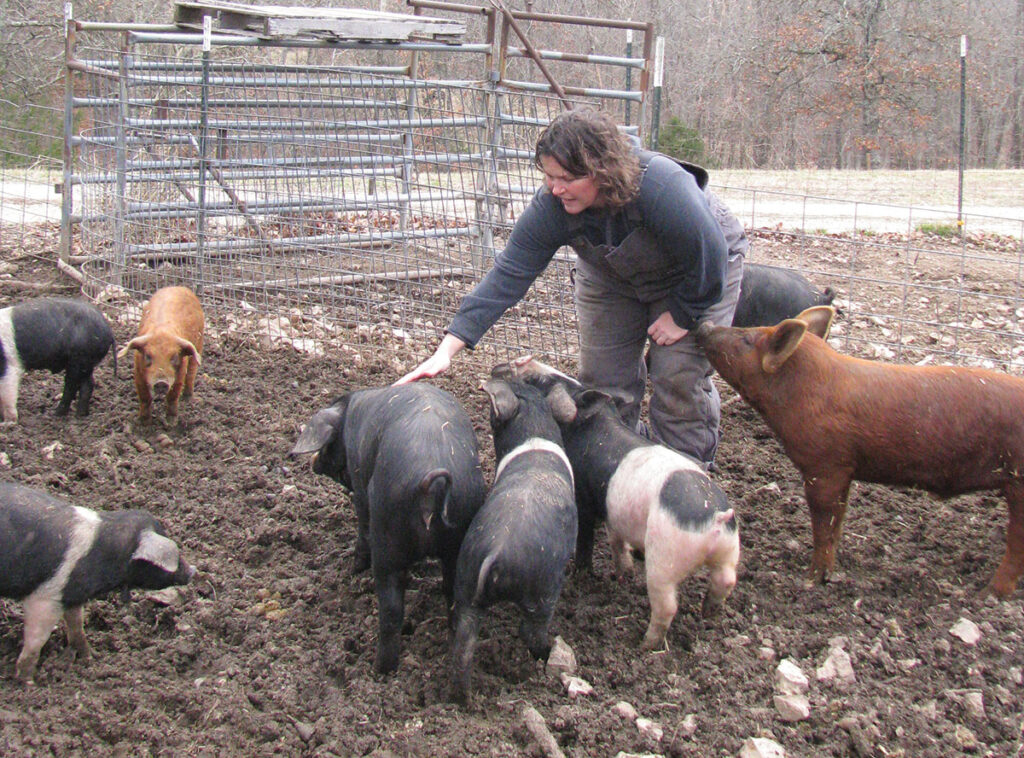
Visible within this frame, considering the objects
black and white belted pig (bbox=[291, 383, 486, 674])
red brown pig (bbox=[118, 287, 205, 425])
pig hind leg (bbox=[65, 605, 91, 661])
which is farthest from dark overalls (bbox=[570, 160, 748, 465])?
pig hind leg (bbox=[65, 605, 91, 661])

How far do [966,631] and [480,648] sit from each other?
1.78m

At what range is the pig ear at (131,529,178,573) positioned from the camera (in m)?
3.33

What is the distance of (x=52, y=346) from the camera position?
5.22m

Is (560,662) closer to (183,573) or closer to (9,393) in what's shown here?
(183,573)

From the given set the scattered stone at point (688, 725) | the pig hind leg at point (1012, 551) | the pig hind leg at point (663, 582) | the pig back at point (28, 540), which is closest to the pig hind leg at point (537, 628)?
the pig hind leg at point (663, 582)

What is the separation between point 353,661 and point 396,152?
6.85m

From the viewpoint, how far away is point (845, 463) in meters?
3.79

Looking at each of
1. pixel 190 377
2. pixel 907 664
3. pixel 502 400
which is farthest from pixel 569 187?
pixel 190 377

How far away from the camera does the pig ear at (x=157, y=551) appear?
333 cm

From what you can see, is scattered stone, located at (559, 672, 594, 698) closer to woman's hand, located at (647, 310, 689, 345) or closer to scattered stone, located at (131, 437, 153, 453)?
woman's hand, located at (647, 310, 689, 345)

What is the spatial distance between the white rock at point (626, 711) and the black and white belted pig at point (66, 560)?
65.0 inches

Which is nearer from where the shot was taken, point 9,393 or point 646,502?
point 646,502

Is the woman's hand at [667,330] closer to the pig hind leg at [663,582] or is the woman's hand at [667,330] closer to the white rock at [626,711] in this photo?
the pig hind leg at [663,582]

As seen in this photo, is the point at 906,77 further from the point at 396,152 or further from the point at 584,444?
the point at 584,444
